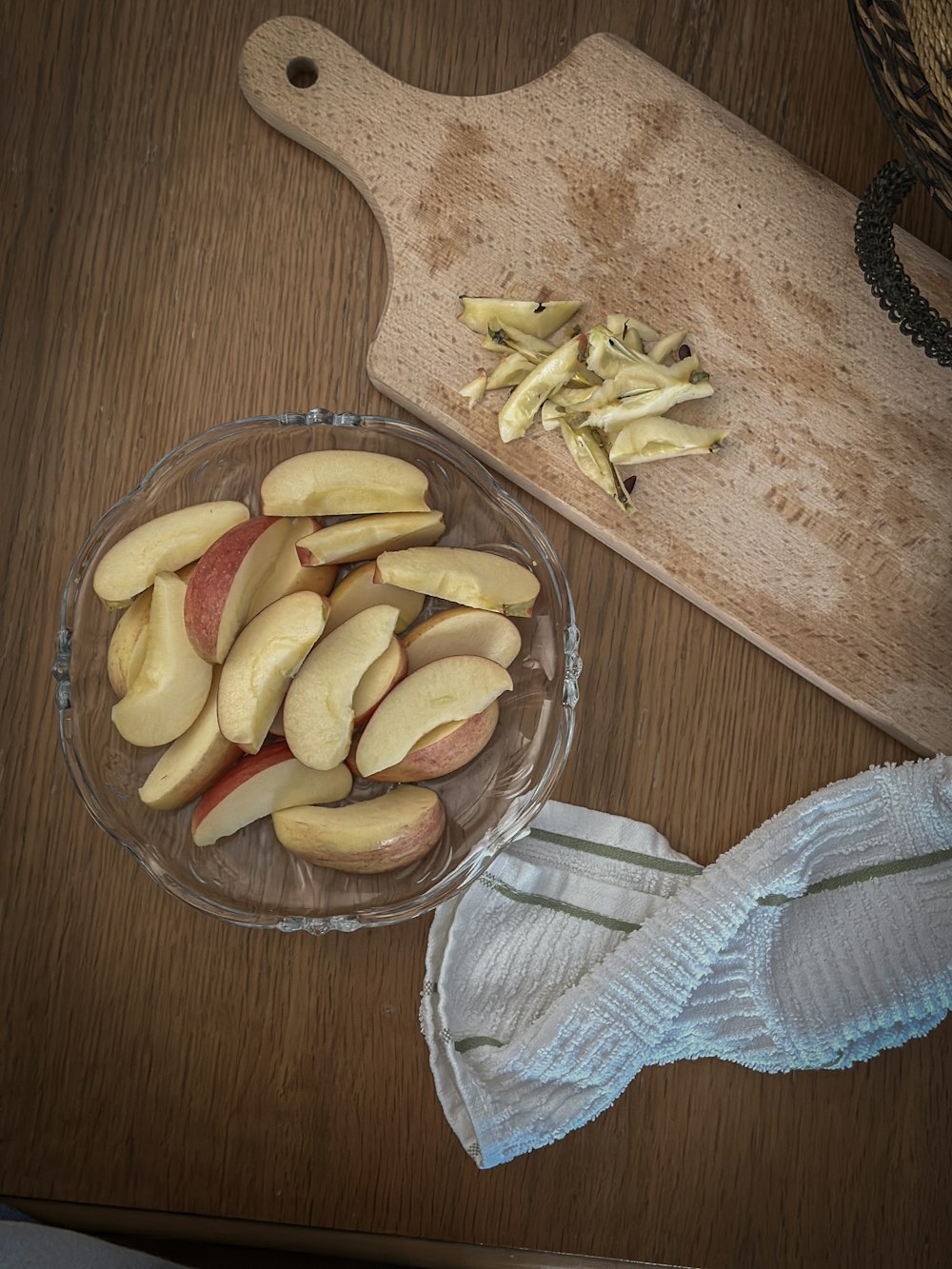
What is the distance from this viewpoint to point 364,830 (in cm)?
64

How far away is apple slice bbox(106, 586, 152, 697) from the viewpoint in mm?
647

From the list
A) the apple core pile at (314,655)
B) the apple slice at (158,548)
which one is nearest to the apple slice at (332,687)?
the apple core pile at (314,655)

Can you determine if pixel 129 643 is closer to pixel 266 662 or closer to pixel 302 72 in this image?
pixel 266 662

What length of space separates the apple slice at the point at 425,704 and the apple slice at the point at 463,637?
0.02m

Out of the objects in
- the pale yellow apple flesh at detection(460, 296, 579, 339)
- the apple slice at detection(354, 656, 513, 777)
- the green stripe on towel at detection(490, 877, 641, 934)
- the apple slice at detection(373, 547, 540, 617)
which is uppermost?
the pale yellow apple flesh at detection(460, 296, 579, 339)

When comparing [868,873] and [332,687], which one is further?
[868,873]

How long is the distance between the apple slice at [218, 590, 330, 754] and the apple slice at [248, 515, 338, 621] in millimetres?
29

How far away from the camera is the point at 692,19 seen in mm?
777

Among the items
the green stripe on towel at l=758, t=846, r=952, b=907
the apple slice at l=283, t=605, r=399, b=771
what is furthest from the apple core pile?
the green stripe on towel at l=758, t=846, r=952, b=907

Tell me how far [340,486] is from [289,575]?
62mm

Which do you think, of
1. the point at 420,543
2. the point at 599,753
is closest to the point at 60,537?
the point at 420,543

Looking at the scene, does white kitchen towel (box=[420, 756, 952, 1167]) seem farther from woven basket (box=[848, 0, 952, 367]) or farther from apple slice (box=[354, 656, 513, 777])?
woven basket (box=[848, 0, 952, 367])

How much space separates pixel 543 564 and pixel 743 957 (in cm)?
29

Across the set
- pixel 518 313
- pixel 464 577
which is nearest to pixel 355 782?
pixel 464 577
